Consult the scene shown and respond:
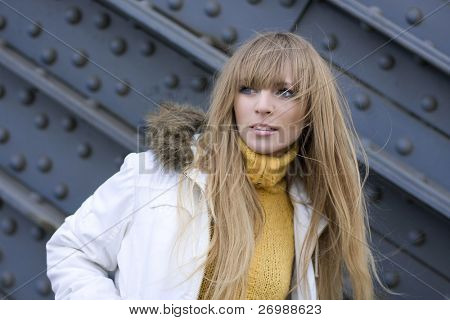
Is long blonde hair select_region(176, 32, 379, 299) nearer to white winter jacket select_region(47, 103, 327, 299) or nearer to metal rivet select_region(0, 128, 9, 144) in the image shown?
white winter jacket select_region(47, 103, 327, 299)

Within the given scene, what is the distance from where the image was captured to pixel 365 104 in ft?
10.6

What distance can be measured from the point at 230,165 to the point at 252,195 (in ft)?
0.37

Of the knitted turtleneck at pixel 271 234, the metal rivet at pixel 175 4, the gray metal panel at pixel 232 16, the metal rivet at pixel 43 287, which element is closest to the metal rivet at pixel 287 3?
the gray metal panel at pixel 232 16

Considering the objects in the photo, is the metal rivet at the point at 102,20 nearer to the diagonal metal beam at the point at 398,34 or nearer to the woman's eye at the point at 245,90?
the diagonal metal beam at the point at 398,34

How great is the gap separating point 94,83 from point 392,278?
4.51 ft

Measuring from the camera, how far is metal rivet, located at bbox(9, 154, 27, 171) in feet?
11.8

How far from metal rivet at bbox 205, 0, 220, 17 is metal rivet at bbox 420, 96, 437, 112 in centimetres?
84

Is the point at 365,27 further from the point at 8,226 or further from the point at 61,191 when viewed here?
the point at 8,226

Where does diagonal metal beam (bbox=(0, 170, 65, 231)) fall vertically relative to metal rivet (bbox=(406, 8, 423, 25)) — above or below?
below

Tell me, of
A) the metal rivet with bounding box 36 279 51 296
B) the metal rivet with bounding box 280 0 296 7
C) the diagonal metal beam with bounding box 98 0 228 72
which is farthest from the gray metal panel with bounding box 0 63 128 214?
the metal rivet with bounding box 280 0 296 7

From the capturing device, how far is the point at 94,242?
2465 millimetres
